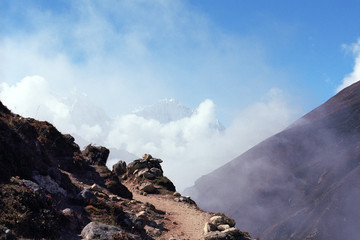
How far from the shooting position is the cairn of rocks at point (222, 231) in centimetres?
1973

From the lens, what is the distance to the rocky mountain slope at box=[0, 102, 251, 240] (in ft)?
39.2

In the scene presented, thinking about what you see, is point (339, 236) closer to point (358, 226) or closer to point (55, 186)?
point (358, 226)

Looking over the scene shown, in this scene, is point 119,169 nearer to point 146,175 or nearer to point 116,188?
point 146,175

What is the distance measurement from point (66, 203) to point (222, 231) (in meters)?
11.3

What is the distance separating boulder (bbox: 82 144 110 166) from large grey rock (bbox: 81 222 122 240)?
21.2m

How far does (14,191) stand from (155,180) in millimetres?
26373

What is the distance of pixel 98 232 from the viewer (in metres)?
13.0

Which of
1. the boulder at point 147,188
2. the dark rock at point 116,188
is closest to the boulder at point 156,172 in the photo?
the boulder at point 147,188

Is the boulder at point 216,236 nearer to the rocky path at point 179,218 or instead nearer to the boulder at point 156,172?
the rocky path at point 179,218

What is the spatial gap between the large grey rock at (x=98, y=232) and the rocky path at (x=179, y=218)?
604 centimetres

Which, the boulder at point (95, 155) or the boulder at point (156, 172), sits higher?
the boulder at point (95, 155)

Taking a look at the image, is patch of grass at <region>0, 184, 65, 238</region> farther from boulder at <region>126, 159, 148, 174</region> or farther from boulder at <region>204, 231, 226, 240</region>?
boulder at <region>126, 159, 148, 174</region>

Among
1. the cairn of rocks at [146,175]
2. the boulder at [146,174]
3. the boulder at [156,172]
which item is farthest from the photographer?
the boulder at [156,172]

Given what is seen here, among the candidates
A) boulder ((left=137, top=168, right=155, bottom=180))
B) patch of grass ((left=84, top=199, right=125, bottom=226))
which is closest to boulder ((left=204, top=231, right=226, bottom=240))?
patch of grass ((left=84, top=199, right=125, bottom=226))
